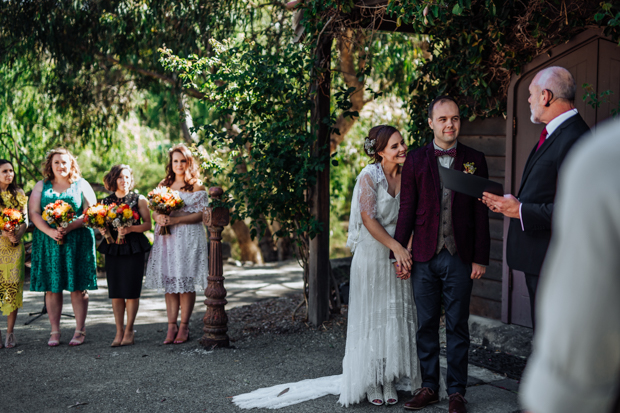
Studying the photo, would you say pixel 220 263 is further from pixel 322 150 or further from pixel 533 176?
pixel 533 176

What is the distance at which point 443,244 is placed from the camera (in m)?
3.87

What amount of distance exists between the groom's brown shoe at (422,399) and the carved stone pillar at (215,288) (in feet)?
7.68

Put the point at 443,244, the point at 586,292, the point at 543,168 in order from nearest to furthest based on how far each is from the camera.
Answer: the point at 586,292 < the point at 543,168 < the point at 443,244

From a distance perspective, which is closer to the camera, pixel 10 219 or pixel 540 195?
pixel 540 195

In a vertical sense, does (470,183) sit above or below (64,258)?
above

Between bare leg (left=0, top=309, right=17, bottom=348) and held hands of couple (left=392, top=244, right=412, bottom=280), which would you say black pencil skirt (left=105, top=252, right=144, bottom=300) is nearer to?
bare leg (left=0, top=309, right=17, bottom=348)

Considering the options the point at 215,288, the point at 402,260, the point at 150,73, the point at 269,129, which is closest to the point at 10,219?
the point at 215,288

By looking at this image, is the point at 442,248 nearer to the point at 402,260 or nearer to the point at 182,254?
the point at 402,260

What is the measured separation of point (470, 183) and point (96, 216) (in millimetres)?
3709

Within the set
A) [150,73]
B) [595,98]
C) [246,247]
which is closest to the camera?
[595,98]

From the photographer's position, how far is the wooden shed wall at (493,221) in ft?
18.9

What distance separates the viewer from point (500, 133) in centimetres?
577

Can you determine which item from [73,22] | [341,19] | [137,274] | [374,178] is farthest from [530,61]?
[73,22]

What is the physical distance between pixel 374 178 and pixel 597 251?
132 inches
